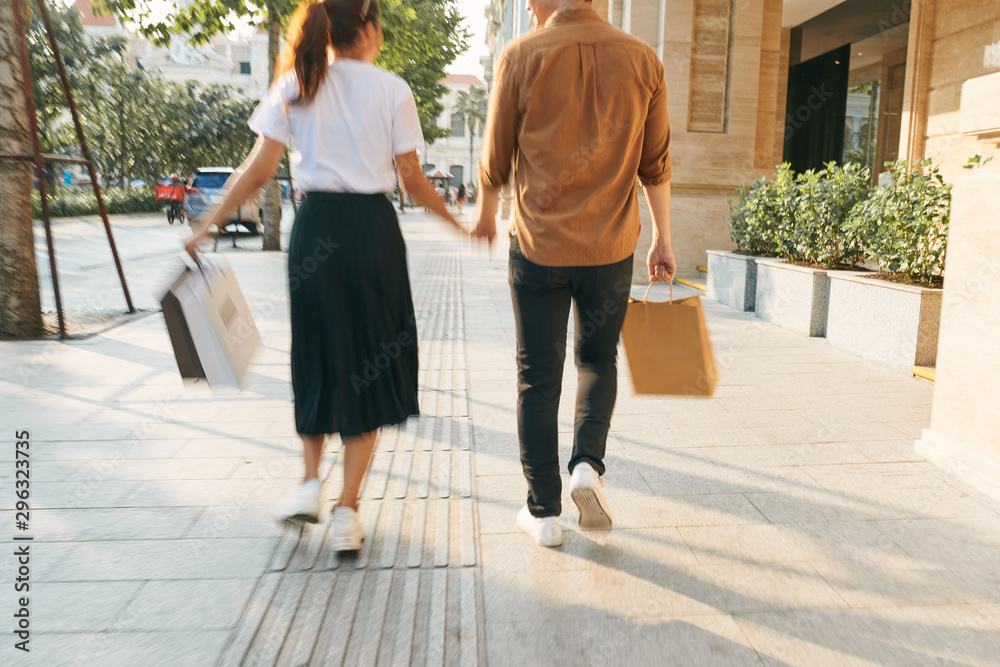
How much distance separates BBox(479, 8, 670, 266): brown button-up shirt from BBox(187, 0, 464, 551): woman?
338mm

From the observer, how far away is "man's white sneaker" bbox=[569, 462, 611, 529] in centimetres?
280

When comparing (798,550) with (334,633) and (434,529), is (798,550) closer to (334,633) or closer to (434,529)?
(434,529)

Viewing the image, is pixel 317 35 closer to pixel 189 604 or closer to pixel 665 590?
pixel 189 604

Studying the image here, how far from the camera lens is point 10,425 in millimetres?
4281

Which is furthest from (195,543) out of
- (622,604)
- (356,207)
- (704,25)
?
(704,25)

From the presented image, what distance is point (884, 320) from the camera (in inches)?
228

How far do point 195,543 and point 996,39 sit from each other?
28.4 feet

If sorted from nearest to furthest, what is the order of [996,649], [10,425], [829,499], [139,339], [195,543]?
[996,649]
[195,543]
[829,499]
[10,425]
[139,339]

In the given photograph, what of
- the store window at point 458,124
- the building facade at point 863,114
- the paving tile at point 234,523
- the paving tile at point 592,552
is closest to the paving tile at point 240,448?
the paving tile at point 234,523

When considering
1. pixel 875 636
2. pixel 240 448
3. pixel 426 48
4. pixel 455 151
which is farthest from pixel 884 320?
pixel 455 151

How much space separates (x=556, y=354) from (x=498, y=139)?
2.47 ft

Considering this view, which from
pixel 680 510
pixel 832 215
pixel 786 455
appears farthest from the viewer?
pixel 832 215

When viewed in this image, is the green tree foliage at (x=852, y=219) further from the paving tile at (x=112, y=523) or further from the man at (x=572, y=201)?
the paving tile at (x=112, y=523)

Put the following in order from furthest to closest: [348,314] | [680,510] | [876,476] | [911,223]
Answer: [911,223], [876,476], [680,510], [348,314]
